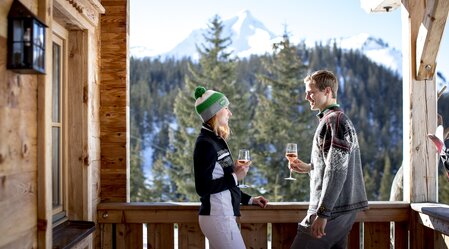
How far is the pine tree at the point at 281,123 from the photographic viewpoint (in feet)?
65.7

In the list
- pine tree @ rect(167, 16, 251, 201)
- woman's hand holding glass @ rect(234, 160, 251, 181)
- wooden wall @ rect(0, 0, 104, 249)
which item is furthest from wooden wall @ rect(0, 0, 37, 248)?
pine tree @ rect(167, 16, 251, 201)

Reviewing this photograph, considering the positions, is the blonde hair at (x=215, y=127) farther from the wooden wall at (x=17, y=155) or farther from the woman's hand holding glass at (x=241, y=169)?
the wooden wall at (x=17, y=155)

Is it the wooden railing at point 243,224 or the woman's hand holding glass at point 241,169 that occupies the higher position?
the woman's hand holding glass at point 241,169

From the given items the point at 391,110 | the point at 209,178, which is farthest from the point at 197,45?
the point at 209,178

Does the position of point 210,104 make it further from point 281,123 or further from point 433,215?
point 281,123

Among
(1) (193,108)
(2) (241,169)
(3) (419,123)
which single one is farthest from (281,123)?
(2) (241,169)

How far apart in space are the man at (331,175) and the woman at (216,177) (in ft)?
1.24

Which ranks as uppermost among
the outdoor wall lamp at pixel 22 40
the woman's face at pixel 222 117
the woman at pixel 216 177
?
the outdoor wall lamp at pixel 22 40

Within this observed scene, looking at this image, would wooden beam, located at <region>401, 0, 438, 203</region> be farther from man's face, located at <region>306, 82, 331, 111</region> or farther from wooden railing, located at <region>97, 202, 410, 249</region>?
man's face, located at <region>306, 82, 331, 111</region>

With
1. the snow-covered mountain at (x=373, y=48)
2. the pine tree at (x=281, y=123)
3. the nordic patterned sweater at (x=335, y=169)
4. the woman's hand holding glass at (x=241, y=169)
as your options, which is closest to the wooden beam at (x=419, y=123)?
the nordic patterned sweater at (x=335, y=169)

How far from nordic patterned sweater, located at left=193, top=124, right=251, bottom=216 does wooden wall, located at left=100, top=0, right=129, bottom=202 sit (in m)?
0.79

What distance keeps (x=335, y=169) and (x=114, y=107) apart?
1.58 m

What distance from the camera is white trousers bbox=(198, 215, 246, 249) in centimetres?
271

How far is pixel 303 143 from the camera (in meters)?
21.2
